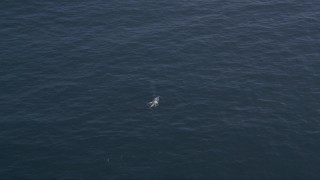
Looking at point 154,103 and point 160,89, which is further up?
point 160,89

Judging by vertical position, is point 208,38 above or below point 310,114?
above

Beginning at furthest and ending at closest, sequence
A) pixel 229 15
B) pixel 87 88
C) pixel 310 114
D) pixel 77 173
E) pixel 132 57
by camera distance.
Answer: pixel 229 15 → pixel 132 57 → pixel 87 88 → pixel 310 114 → pixel 77 173

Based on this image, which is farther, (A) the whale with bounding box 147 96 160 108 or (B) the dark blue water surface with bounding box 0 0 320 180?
(A) the whale with bounding box 147 96 160 108

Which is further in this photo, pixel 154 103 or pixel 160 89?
pixel 160 89

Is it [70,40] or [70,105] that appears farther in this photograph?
[70,40]

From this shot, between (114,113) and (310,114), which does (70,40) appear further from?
(310,114)

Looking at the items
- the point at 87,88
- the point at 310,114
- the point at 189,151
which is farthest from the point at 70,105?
the point at 310,114

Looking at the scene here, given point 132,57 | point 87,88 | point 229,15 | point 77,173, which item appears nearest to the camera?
point 77,173

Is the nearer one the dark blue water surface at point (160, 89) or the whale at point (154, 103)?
the dark blue water surface at point (160, 89)
